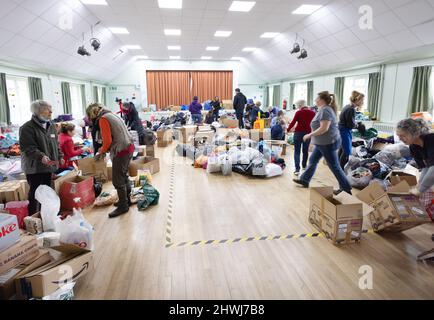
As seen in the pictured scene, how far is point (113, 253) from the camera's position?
2279mm

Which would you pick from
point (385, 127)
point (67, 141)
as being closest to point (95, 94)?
point (67, 141)

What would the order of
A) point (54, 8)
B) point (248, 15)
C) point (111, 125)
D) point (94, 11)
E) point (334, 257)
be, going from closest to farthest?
point (334, 257)
point (111, 125)
point (54, 8)
point (94, 11)
point (248, 15)

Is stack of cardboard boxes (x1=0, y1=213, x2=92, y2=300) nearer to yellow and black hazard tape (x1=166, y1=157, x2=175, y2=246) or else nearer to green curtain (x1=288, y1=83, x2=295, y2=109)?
yellow and black hazard tape (x1=166, y1=157, x2=175, y2=246)

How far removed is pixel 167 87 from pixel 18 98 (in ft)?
23.7

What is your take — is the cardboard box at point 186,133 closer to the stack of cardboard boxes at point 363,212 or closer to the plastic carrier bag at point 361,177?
the plastic carrier bag at point 361,177

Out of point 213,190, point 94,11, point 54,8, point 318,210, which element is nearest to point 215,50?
point 94,11

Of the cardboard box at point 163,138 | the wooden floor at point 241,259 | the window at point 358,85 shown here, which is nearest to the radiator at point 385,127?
the window at point 358,85

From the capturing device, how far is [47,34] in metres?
5.57

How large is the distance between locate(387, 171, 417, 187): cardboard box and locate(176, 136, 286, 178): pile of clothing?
1.59 metres

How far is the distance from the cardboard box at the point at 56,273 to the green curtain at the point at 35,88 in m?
6.71

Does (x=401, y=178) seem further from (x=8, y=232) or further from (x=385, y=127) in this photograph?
(x=385, y=127)

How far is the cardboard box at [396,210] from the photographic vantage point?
226 centimetres
